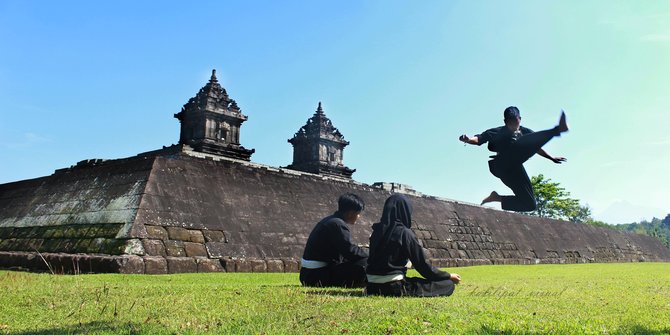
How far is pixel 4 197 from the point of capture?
13.6 meters

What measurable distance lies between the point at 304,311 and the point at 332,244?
2.16m

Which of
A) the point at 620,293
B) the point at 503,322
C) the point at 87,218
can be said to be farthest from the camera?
the point at 87,218

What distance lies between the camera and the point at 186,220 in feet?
31.5

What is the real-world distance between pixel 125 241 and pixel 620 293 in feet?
23.9

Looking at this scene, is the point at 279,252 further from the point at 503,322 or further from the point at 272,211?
the point at 503,322

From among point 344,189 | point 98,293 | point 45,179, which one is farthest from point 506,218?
point 98,293

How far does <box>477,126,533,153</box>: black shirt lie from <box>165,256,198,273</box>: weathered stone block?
18.2 feet

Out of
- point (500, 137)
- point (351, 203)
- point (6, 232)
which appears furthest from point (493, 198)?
point (6, 232)

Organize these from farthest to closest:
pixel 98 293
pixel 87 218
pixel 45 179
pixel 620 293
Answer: pixel 45 179, pixel 87 218, pixel 620 293, pixel 98 293

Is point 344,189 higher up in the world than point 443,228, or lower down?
higher up

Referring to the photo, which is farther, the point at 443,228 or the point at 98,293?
the point at 443,228

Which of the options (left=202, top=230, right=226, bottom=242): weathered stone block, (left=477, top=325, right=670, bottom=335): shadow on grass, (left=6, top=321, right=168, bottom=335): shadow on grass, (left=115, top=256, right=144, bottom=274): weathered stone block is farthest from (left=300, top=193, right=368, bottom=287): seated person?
(left=202, top=230, right=226, bottom=242): weathered stone block

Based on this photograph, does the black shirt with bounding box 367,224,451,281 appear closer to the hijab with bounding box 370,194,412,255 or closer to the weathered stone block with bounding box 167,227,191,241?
the hijab with bounding box 370,194,412,255

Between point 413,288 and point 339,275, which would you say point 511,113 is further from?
point 339,275
